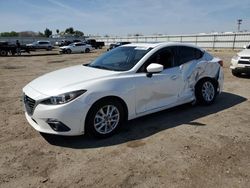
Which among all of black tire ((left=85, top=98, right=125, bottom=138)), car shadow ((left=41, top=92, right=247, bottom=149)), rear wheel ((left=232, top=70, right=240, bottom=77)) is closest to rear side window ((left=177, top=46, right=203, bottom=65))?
car shadow ((left=41, top=92, right=247, bottom=149))

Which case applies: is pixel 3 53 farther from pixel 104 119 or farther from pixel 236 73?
pixel 104 119

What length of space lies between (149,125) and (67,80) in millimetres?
1812

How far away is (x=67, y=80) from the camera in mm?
4480

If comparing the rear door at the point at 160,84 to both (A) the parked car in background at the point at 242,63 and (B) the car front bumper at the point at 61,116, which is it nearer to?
(B) the car front bumper at the point at 61,116

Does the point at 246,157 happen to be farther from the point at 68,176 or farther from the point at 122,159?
the point at 68,176

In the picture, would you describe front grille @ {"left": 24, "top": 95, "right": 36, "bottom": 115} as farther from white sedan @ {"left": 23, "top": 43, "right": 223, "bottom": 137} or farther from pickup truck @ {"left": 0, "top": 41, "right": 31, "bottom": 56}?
pickup truck @ {"left": 0, "top": 41, "right": 31, "bottom": 56}

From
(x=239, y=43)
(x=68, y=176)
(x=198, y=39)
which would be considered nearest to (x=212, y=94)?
(x=68, y=176)

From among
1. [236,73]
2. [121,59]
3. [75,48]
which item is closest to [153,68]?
[121,59]

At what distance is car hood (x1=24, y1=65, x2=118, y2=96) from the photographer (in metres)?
4.15

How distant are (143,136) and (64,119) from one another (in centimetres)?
143

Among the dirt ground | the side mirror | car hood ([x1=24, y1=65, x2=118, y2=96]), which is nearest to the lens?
the dirt ground

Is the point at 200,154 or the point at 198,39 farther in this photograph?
the point at 198,39

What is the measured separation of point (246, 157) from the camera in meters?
3.84

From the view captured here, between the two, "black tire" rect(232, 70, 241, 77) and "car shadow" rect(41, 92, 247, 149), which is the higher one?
"black tire" rect(232, 70, 241, 77)
